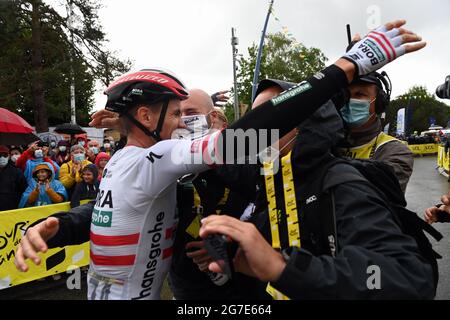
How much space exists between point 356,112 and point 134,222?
1.77m

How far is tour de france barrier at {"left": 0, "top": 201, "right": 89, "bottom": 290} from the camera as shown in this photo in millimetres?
5137

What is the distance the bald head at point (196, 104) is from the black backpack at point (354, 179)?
4.74 ft

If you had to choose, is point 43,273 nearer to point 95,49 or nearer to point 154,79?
point 154,79

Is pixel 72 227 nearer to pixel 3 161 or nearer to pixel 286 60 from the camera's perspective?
pixel 3 161

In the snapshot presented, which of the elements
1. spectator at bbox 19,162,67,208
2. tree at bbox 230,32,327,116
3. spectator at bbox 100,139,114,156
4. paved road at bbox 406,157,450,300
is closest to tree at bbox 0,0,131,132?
spectator at bbox 100,139,114,156

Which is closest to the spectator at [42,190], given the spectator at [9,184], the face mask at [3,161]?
the spectator at [9,184]

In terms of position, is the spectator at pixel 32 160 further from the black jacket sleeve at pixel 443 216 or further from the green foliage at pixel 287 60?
the green foliage at pixel 287 60

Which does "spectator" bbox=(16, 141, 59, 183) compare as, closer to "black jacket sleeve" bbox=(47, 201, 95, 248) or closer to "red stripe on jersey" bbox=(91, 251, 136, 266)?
"black jacket sleeve" bbox=(47, 201, 95, 248)

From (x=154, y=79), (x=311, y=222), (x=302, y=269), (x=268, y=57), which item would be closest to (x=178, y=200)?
(x=154, y=79)

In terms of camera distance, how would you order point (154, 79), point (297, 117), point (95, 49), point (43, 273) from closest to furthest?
point (297, 117) → point (154, 79) → point (43, 273) → point (95, 49)

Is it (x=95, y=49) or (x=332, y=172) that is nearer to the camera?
(x=332, y=172)

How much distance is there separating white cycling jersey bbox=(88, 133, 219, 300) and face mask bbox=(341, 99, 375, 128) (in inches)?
55.9

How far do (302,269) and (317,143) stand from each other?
571mm
